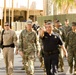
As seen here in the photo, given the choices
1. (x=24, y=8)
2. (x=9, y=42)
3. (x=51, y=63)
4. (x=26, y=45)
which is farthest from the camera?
(x=24, y=8)

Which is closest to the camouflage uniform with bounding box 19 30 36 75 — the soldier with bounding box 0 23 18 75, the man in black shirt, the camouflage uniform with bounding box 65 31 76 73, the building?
the soldier with bounding box 0 23 18 75

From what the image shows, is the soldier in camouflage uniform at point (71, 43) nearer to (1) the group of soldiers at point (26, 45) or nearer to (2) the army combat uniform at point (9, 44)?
(1) the group of soldiers at point (26, 45)

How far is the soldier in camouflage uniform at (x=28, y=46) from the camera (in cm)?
1173

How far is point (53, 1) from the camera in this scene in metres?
45.5

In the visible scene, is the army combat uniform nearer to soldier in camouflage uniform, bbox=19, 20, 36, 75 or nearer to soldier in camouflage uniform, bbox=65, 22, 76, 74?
soldier in camouflage uniform, bbox=19, 20, 36, 75

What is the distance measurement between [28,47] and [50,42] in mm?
1573

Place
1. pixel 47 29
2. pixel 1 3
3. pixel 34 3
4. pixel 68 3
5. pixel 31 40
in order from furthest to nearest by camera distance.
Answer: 1. pixel 34 3
2. pixel 1 3
3. pixel 68 3
4. pixel 31 40
5. pixel 47 29

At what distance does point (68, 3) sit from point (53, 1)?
2.22 metres

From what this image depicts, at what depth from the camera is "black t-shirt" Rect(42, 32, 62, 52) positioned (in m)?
10.4

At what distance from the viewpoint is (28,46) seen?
38.9ft

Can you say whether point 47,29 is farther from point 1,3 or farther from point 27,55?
point 1,3

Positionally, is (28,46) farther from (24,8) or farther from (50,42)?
(24,8)

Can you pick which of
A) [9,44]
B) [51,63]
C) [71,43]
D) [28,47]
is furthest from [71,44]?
[51,63]

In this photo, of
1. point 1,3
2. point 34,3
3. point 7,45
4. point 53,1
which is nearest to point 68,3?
point 53,1
